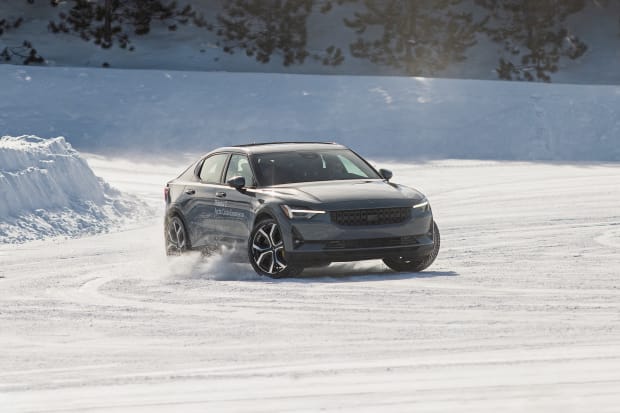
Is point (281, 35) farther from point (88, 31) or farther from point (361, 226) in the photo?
point (361, 226)

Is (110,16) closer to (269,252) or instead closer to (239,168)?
(239,168)

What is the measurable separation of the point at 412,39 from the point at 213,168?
4721 cm

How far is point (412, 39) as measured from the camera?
198ft

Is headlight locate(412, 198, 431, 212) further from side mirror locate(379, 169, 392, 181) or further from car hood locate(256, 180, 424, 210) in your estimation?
side mirror locate(379, 169, 392, 181)

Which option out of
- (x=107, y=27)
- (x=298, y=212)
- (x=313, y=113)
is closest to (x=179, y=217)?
(x=298, y=212)

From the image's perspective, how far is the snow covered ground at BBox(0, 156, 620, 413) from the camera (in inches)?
275

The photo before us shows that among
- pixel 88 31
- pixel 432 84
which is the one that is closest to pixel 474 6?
pixel 88 31

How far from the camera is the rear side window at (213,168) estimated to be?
13.9 m

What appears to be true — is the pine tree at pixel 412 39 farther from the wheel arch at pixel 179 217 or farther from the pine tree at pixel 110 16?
the wheel arch at pixel 179 217

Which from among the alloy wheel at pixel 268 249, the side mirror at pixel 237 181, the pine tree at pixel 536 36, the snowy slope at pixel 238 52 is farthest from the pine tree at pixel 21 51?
the alloy wheel at pixel 268 249

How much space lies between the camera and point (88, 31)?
58094 millimetres

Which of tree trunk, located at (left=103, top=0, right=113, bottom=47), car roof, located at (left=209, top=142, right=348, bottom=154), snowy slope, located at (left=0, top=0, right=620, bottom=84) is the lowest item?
snowy slope, located at (left=0, top=0, right=620, bottom=84)

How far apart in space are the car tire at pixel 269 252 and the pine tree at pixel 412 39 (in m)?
46.0

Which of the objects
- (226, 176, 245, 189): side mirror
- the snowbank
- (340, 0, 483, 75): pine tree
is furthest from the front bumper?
(340, 0, 483, 75): pine tree
